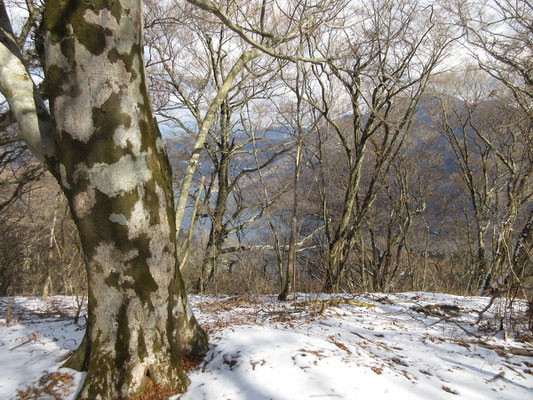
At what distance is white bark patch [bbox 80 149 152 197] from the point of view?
4.41 feet

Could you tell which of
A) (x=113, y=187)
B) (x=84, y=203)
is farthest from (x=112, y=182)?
(x=84, y=203)

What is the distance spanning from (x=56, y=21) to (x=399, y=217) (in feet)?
30.5

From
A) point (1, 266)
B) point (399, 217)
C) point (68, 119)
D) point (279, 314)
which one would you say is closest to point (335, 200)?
point (399, 217)

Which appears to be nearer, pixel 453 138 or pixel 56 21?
pixel 56 21

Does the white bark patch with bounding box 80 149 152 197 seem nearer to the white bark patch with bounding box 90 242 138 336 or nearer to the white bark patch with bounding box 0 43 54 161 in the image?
the white bark patch with bounding box 90 242 138 336

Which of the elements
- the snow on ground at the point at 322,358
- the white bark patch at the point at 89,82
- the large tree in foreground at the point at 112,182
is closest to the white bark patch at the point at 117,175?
the large tree in foreground at the point at 112,182

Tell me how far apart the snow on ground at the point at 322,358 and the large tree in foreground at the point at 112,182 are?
26cm

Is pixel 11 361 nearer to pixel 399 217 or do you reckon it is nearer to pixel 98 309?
pixel 98 309

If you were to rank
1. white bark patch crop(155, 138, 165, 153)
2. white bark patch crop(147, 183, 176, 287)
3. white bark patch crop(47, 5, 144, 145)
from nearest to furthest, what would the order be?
1. white bark patch crop(47, 5, 144, 145)
2. white bark patch crop(147, 183, 176, 287)
3. white bark patch crop(155, 138, 165, 153)

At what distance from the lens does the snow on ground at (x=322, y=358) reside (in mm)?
1404

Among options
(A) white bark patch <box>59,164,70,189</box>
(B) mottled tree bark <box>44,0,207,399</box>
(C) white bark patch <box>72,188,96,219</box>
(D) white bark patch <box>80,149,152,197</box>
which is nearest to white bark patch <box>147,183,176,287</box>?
(B) mottled tree bark <box>44,0,207,399</box>

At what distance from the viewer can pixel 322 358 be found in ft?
5.28

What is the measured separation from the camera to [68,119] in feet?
4.33

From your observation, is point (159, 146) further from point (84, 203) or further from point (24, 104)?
point (24, 104)
